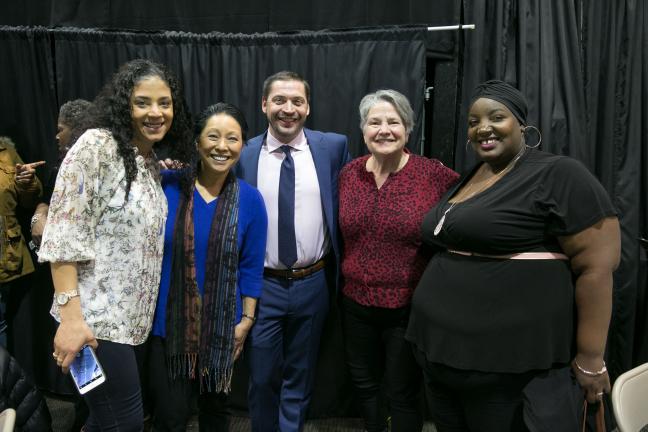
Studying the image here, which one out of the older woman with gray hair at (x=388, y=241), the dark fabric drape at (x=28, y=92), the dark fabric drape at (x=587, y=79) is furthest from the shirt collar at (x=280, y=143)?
the dark fabric drape at (x=28, y=92)

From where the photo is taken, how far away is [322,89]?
2398mm

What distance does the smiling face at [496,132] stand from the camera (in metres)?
1.50

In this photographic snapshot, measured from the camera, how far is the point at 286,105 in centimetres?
201

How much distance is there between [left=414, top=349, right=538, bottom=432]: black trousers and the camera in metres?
1.41

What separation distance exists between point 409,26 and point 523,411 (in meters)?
1.74

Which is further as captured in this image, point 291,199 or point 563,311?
point 291,199

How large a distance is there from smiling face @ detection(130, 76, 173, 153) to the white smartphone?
0.66 meters

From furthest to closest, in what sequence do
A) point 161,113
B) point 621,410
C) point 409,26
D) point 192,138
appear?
point 409,26 < point 192,138 < point 161,113 < point 621,410

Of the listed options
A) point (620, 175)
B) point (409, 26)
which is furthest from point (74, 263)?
point (620, 175)

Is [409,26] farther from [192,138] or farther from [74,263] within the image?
[74,263]

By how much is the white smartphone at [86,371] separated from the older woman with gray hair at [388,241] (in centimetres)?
101

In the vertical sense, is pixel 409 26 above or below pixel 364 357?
above

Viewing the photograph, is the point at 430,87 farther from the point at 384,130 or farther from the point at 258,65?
the point at 258,65

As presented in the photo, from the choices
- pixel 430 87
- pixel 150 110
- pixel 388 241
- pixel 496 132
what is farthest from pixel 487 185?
pixel 150 110
